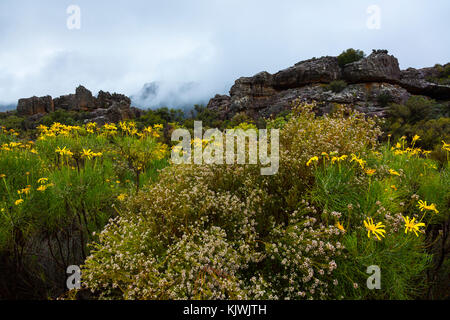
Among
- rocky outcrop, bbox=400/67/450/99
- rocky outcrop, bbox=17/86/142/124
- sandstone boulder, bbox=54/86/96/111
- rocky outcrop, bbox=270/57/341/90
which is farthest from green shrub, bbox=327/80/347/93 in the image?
sandstone boulder, bbox=54/86/96/111

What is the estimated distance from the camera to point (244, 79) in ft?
121

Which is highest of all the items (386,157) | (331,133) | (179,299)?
(331,133)

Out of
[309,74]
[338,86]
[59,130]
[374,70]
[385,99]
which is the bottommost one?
[59,130]

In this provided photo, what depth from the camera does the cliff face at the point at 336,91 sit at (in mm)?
25438

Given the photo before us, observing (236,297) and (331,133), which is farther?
(331,133)

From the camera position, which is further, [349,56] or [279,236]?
[349,56]

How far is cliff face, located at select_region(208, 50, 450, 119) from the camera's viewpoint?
2544 cm

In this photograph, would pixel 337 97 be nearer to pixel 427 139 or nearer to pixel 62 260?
pixel 427 139

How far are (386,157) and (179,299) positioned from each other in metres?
3.54

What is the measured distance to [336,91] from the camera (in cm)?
2731

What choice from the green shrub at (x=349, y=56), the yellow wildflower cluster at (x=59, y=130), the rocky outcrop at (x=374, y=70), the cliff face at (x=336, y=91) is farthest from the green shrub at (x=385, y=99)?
the yellow wildflower cluster at (x=59, y=130)

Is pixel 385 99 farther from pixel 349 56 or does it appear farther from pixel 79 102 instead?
pixel 79 102

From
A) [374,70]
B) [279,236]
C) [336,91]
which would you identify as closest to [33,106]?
[336,91]

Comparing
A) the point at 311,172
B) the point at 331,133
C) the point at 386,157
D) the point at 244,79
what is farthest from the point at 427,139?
the point at 244,79
